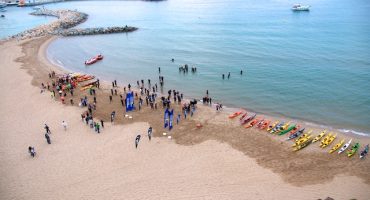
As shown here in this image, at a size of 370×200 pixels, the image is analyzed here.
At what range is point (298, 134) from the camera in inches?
1305

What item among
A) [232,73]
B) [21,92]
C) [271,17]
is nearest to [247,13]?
[271,17]

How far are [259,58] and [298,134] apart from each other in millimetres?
31692

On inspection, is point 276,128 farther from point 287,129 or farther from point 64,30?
point 64,30

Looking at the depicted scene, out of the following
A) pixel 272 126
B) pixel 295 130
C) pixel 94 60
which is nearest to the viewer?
pixel 295 130

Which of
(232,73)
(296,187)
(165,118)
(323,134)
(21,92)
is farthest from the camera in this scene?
(232,73)

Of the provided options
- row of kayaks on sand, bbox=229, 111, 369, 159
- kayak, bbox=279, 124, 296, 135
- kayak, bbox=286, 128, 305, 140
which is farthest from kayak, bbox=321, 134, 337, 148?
kayak, bbox=279, 124, 296, 135

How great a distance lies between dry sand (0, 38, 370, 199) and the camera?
24906 mm

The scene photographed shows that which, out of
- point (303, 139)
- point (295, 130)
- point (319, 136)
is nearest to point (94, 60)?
point (295, 130)

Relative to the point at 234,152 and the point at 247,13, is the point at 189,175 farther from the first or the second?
the point at 247,13

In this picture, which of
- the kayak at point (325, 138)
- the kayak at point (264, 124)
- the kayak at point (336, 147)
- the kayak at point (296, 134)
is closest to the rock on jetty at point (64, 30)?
the kayak at point (264, 124)

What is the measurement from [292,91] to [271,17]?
7164cm

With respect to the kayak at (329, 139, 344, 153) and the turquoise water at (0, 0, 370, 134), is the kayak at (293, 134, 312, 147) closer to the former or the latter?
the kayak at (329, 139, 344, 153)

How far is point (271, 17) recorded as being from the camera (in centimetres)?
11100

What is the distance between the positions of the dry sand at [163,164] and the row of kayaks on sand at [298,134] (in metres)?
1.21
